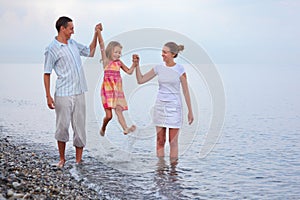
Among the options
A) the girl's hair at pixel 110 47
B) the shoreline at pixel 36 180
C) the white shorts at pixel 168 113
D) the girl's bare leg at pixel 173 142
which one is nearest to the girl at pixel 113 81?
the girl's hair at pixel 110 47

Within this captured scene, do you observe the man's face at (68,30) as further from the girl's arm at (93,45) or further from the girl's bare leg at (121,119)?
the girl's bare leg at (121,119)

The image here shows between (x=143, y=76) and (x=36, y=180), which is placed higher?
(x=143, y=76)

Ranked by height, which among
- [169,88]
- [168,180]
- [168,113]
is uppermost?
[169,88]

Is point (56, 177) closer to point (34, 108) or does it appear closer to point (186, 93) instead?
point (186, 93)

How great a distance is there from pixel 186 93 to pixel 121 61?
1386 mm

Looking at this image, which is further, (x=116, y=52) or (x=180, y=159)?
(x=180, y=159)

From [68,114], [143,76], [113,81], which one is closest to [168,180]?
[143,76]

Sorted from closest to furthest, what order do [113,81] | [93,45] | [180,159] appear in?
[93,45] < [113,81] < [180,159]

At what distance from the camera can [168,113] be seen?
9.38m

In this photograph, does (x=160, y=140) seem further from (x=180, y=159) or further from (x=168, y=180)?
(x=180, y=159)

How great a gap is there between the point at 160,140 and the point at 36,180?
323cm

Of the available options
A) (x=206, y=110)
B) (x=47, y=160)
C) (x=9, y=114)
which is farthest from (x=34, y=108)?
(x=47, y=160)

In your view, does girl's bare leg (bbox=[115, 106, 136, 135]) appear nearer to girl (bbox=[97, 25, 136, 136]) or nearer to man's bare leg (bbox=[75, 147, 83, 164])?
girl (bbox=[97, 25, 136, 136])

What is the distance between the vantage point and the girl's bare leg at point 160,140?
9.69 metres
